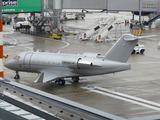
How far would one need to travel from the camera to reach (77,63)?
36.0 meters

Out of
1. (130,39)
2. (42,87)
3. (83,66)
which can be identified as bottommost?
(42,87)

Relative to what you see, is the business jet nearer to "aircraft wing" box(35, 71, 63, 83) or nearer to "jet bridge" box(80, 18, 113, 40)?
"aircraft wing" box(35, 71, 63, 83)

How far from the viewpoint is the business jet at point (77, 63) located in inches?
1391

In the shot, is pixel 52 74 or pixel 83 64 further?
pixel 52 74

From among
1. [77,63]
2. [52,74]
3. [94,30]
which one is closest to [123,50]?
[77,63]

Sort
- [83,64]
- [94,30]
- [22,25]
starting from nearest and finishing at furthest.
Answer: [83,64], [94,30], [22,25]

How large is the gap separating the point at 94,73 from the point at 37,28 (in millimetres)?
49888

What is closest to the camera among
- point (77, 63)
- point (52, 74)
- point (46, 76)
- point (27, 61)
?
point (77, 63)

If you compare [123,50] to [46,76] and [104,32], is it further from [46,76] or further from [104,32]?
[104,32]

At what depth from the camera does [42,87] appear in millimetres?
37094

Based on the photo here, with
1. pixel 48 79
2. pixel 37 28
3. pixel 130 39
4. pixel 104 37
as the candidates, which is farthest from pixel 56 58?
pixel 37 28

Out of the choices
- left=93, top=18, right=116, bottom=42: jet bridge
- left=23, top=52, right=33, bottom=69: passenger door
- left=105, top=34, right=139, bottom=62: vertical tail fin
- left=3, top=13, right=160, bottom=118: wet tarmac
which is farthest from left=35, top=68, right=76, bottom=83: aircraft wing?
left=93, top=18, right=116, bottom=42: jet bridge

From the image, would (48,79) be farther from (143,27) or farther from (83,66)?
(143,27)

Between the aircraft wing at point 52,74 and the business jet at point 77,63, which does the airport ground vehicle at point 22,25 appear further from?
the aircraft wing at point 52,74
